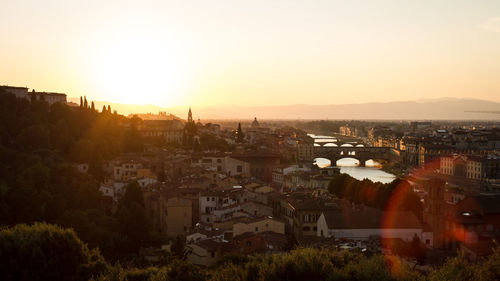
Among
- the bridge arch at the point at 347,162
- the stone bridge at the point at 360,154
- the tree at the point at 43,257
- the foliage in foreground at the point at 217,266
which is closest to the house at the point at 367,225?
the foliage in foreground at the point at 217,266

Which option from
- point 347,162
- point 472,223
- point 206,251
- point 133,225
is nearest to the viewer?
point 206,251

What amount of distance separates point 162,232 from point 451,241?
230 inches

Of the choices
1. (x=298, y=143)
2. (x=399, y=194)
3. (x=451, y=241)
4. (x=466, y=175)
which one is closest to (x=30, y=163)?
(x=399, y=194)

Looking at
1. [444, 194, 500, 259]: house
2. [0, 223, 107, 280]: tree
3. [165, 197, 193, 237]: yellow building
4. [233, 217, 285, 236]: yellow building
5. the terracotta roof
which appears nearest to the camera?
[0, 223, 107, 280]: tree

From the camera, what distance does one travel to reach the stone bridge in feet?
114

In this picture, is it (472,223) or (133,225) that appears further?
(133,225)

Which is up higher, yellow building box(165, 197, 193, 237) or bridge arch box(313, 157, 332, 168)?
yellow building box(165, 197, 193, 237)

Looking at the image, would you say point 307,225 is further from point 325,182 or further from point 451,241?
point 325,182

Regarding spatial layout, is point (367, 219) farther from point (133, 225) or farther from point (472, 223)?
point (133, 225)

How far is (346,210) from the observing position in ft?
35.6

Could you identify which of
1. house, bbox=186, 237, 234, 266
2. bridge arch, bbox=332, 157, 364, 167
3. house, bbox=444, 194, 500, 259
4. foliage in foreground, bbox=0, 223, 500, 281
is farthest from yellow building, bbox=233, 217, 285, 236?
bridge arch, bbox=332, 157, 364, 167

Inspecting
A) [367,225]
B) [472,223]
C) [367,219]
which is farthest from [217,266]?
[472,223]

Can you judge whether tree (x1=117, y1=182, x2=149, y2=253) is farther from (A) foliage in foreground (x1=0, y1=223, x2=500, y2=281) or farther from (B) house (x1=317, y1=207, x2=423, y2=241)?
(B) house (x1=317, y1=207, x2=423, y2=241)

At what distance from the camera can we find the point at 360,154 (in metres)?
35.4
